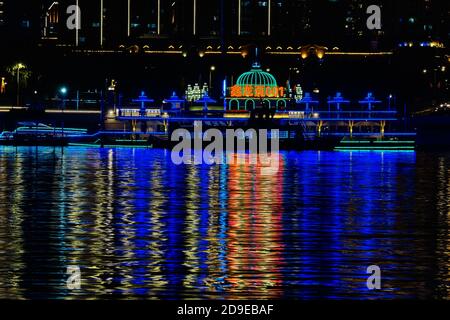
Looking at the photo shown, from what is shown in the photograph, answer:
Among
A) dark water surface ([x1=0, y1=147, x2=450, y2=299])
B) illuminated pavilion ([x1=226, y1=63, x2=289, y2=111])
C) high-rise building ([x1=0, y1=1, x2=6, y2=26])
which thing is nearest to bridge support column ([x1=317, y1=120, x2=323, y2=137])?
illuminated pavilion ([x1=226, y1=63, x2=289, y2=111])

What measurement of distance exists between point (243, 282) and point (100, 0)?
16842 cm

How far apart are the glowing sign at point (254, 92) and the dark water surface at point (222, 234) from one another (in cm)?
5515

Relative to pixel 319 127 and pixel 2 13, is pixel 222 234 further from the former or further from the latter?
pixel 2 13

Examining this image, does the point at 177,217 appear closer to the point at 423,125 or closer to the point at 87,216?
the point at 87,216

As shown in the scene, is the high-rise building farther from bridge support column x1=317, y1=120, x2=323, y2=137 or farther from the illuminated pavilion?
bridge support column x1=317, y1=120, x2=323, y2=137

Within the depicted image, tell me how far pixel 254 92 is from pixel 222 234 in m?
82.0

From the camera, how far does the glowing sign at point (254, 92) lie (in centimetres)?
11325

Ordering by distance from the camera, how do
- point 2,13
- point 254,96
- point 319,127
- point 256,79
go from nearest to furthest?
point 319,127 → point 254,96 → point 256,79 → point 2,13

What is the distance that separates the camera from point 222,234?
32.2 metres

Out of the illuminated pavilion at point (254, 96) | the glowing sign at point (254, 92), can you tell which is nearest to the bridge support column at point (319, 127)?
the illuminated pavilion at point (254, 96)

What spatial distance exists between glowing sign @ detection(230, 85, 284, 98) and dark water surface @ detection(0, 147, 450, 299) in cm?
5515

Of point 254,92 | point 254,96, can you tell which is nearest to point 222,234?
point 254,96

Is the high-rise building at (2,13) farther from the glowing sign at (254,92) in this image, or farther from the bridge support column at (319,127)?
the bridge support column at (319,127)

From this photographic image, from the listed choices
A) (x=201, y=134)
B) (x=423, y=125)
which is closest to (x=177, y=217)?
(x=201, y=134)
